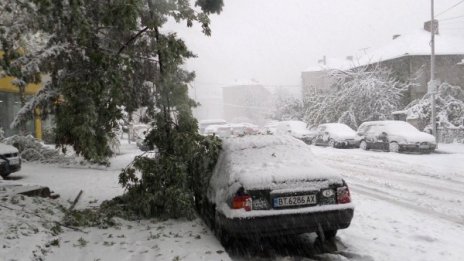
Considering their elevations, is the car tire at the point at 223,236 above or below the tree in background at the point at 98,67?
below

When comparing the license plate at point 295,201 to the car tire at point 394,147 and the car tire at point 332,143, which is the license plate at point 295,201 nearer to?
the car tire at point 394,147

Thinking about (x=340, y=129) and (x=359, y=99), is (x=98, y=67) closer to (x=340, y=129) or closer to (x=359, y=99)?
(x=340, y=129)

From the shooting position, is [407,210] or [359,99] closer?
[407,210]

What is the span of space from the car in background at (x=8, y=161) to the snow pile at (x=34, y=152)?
17.5 feet

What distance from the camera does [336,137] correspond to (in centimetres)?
2433

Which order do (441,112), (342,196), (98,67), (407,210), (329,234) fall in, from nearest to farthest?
1. (342,196)
2. (329,234)
3. (98,67)
4. (407,210)
5. (441,112)

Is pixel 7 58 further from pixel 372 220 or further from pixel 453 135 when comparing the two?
pixel 453 135

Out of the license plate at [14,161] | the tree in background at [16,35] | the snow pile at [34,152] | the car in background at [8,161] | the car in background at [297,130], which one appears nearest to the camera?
the tree in background at [16,35]

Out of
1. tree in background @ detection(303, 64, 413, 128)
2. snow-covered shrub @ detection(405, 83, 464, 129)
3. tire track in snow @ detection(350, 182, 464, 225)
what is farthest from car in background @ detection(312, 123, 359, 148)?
tire track in snow @ detection(350, 182, 464, 225)

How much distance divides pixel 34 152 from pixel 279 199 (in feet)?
55.5

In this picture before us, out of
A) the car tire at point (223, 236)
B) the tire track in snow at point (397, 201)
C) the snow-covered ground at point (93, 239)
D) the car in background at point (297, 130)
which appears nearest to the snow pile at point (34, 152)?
the snow-covered ground at point (93, 239)

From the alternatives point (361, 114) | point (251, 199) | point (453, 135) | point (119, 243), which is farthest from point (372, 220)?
point (361, 114)

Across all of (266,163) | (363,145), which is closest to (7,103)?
(363,145)

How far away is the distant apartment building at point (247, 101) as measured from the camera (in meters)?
85.7
